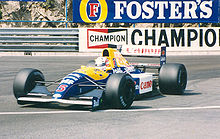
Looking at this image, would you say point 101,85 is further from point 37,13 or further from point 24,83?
point 37,13

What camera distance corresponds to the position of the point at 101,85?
351 inches

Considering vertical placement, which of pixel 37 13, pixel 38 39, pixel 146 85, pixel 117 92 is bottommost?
pixel 146 85

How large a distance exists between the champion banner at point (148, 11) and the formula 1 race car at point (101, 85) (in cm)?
1313

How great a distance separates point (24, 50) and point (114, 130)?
16465 mm

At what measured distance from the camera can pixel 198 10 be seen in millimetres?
23844

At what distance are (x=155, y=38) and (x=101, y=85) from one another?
1425cm

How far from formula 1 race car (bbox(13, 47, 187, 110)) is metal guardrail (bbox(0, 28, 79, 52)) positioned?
11.9 metres

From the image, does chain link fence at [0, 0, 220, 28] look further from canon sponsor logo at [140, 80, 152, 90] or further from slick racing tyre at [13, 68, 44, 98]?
slick racing tyre at [13, 68, 44, 98]

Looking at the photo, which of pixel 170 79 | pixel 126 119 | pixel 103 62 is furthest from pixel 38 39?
pixel 126 119

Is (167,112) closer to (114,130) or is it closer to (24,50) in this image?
(114,130)

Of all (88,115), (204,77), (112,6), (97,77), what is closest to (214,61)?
(204,77)

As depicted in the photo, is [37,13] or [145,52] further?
[37,13]

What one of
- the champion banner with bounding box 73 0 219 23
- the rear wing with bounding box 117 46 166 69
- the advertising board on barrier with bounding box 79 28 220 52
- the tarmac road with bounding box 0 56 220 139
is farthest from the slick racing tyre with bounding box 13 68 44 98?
the champion banner with bounding box 73 0 219 23

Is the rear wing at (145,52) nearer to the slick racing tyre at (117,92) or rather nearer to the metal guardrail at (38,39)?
the slick racing tyre at (117,92)
